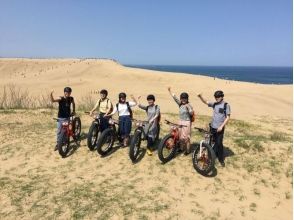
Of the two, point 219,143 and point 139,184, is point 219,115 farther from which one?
point 139,184

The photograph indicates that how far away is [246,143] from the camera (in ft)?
37.5

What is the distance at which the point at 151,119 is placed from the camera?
991 cm

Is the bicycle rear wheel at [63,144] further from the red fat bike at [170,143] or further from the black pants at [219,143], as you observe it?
the black pants at [219,143]

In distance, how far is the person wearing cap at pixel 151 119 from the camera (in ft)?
32.3

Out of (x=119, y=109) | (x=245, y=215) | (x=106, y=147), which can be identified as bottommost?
(x=245, y=215)

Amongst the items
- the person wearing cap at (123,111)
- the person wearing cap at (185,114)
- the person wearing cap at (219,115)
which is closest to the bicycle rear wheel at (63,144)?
the person wearing cap at (123,111)

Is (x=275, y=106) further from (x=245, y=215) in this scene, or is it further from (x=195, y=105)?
(x=245, y=215)

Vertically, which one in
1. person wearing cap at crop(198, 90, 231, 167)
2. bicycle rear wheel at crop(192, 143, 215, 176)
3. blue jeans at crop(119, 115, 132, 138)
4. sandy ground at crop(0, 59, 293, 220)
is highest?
person wearing cap at crop(198, 90, 231, 167)

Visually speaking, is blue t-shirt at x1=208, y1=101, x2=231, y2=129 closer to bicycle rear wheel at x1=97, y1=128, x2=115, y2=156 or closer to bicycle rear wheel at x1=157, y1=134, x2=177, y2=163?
bicycle rear wheel at x1=157, y1=134, x2=177, y2=163

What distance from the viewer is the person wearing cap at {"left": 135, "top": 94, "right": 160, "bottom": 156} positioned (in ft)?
32.3

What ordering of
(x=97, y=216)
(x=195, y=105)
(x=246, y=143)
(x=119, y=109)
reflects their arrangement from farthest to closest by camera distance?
1. (x=195, y=105)
2. (x=246, y=143)
3. (x=119, y=109)
4. (x=97, y=216)

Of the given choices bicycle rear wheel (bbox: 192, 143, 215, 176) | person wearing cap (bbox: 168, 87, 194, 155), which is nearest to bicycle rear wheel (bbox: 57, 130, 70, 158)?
person wearing cap (bbox: 168, 87, 194, 155)

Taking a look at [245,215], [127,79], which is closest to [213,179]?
[245,215]

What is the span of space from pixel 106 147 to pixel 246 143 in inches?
165
